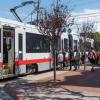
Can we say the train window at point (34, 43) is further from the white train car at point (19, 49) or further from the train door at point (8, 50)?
the train door at point (8, 50)

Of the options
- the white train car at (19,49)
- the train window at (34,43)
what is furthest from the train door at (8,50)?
→ the train window at (34,43)

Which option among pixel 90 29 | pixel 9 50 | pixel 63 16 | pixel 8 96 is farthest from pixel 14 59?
pixel 90 29

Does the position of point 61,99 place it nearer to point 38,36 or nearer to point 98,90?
point 98,90

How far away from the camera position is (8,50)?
23.0 metres

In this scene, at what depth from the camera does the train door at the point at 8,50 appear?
73.9ft

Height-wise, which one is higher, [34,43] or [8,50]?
[34,43]

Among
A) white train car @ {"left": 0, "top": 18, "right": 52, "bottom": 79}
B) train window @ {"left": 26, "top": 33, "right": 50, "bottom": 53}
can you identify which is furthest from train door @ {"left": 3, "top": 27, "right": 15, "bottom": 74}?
train window @ {"left": 26, "top": 33, "right": 50, "bottom": 53}

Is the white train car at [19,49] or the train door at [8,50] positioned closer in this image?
the white train car at [19,49]

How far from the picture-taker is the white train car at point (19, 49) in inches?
880

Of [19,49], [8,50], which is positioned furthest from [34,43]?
[8,50]

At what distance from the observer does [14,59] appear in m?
23.1

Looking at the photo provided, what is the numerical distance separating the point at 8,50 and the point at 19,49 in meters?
1.09

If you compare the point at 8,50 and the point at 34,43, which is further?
the point at 34,43

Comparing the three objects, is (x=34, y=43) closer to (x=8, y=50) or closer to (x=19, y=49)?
(x=19, y=49)
